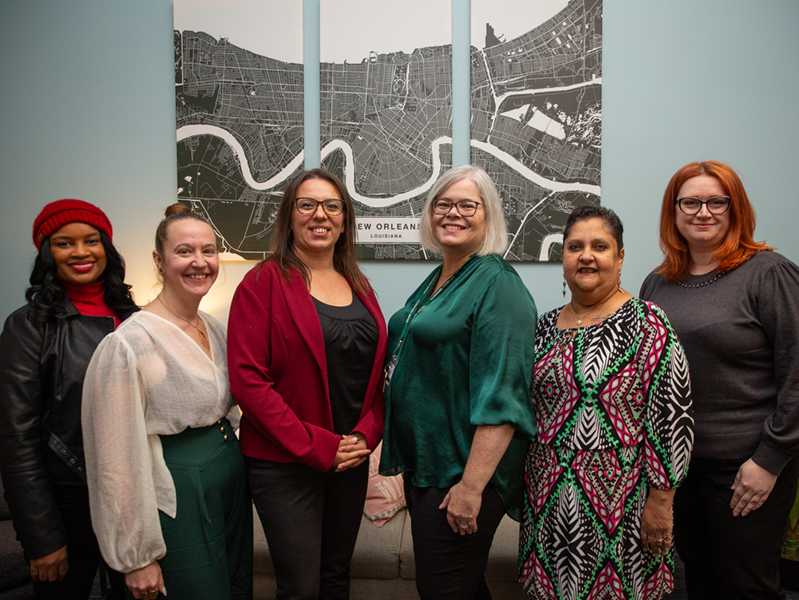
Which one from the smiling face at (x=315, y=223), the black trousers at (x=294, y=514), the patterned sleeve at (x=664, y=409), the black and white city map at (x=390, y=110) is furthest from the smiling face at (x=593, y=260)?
the black and white city map at (x=390, y=110)

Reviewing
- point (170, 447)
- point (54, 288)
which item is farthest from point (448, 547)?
point (54, 288)

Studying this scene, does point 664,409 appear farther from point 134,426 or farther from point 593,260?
point 134,426

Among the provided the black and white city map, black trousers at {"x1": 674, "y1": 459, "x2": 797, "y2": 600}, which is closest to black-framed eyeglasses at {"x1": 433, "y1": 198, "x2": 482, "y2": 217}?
black trousers at {"x1": 674, "y1": 459, "x2": 797, "y2": 600}

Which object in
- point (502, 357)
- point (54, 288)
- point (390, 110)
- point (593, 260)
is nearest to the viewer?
point (502, 357)

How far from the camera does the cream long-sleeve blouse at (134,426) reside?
1.13m

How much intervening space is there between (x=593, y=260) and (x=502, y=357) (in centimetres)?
42

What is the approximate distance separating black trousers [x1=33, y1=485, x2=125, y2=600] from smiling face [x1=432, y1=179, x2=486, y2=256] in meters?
1.34

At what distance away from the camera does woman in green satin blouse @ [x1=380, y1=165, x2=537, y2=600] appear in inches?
45.3

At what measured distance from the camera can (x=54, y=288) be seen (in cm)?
138

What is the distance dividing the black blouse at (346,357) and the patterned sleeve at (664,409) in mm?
773

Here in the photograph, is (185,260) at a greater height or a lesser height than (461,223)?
lesser

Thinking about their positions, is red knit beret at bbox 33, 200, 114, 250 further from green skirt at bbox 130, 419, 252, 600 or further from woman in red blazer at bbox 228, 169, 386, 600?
green skirt at bbox 130, 419, 252, 600

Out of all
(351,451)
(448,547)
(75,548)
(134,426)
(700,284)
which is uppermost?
(700,284)

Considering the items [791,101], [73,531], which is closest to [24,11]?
[73,531]
